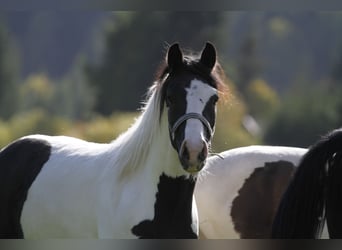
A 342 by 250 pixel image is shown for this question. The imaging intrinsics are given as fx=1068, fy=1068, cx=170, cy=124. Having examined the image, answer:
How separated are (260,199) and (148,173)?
112 cm

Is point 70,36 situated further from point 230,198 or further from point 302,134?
point 230,198

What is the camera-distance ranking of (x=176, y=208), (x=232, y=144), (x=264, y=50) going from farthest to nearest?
(x=264, y=50) → (x=232, y=144) → (x=176, y=208)

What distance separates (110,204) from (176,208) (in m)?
0.31

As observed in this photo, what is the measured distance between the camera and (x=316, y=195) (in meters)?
4.01

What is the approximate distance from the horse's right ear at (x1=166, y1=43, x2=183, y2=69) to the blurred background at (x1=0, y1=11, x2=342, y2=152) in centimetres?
29

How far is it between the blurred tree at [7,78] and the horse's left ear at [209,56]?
46.6 meters

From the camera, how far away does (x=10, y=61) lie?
187 ft

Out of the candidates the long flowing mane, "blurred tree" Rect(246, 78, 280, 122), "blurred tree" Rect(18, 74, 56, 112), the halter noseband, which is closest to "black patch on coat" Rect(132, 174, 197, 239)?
the long flowing mane

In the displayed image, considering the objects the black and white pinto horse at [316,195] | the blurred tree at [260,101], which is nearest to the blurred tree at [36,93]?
the blurred tree at [260,101]

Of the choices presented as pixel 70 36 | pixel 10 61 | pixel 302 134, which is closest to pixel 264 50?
pixel 70 36

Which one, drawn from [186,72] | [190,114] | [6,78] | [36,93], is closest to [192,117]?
[190,114]

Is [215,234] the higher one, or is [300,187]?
[300,187]

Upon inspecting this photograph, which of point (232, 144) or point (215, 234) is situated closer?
point (215, 234)

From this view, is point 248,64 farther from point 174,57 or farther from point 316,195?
point 316,195
